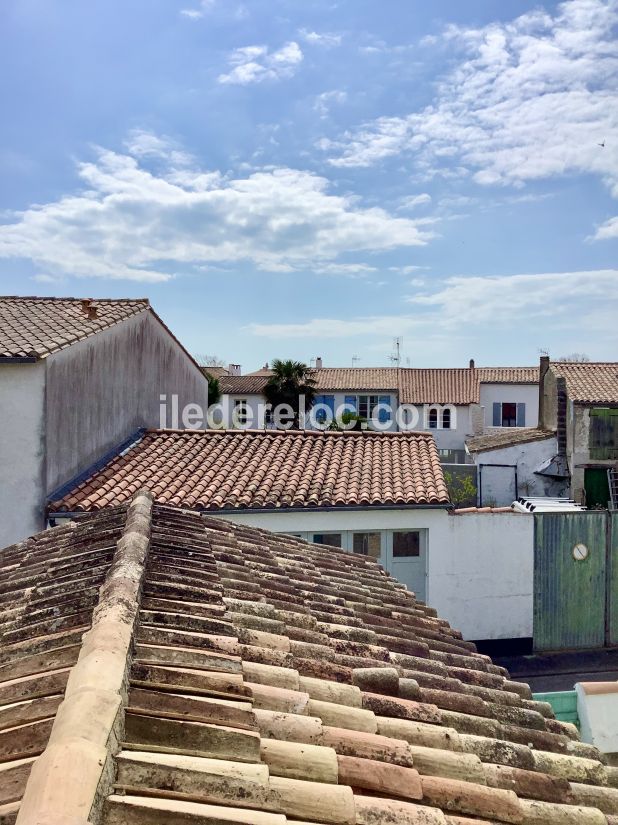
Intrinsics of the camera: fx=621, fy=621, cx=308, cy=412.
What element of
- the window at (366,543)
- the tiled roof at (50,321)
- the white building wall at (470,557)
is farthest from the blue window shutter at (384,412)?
the window at (366,543)

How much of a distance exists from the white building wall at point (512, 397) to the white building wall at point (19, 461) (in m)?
36.5

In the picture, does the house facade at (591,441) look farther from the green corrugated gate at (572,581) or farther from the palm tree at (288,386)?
the palm tree at (288,386)

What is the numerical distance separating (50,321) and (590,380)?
22.1 metres

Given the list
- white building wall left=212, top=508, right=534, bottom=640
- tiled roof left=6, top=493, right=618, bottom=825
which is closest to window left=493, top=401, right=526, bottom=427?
white building wall left=212, top=508, right=534, bottom=640

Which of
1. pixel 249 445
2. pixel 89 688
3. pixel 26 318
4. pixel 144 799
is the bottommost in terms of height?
pixel 144 799

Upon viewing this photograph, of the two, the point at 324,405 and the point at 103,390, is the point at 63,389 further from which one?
the point at 324,405

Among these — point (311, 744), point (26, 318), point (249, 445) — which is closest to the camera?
point (311, 744)

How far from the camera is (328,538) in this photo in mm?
12719

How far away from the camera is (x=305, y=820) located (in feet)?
7.29

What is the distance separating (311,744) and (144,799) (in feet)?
3.26

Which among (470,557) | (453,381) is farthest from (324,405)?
(470,557)

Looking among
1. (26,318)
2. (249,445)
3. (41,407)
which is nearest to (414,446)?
(249,445)

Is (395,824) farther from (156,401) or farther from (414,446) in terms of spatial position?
(156,401)

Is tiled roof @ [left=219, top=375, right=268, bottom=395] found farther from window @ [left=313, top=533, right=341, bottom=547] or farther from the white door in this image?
window @ [left=313, top=533, right=341, bottom=547]
